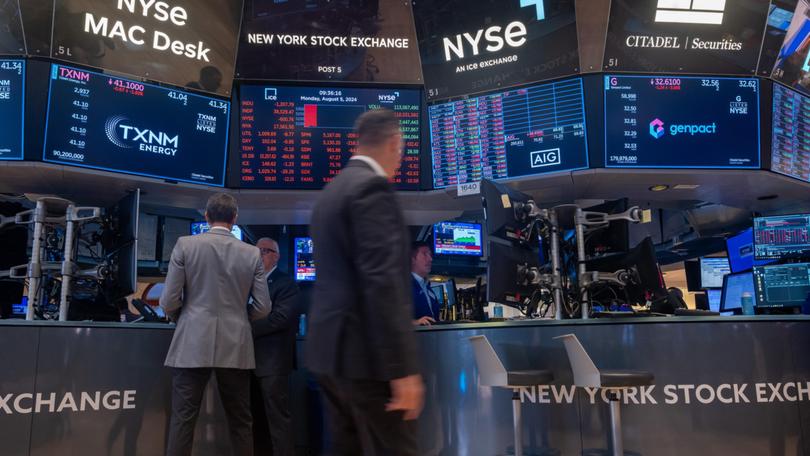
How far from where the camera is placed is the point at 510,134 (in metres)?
5.06

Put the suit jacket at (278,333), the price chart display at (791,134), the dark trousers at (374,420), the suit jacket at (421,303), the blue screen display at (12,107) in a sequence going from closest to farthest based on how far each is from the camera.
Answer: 1. the dark trousers at (374,420)
2. the suit jacket at (278,333)
3. the blue screen display at (12,107)
4. the price chart display at (791,134)
5. the suit jacket at (421,303)

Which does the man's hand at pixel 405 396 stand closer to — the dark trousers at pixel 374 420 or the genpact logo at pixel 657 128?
the dark trousers at pixel 374 420

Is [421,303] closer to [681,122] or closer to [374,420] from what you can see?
[681,122]

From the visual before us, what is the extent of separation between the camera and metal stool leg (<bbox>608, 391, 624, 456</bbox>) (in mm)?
3307

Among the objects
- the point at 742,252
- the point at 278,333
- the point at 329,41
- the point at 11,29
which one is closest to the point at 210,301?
the point at 278,333

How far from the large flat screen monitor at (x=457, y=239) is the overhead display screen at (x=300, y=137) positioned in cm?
264

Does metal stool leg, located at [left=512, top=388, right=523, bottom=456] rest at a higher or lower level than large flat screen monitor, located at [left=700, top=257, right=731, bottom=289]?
lower

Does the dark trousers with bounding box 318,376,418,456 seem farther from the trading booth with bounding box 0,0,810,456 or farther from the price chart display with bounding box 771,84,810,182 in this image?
the price chart display with bounding box 771,84,810,182

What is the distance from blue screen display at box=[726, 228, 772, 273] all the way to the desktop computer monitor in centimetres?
7

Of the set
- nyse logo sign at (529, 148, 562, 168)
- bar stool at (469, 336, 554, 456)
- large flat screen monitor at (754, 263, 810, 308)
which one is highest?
nyse logo sign at (529, 148, 562, 168)

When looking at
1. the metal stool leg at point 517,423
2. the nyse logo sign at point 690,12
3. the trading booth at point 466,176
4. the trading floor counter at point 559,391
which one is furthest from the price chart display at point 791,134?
the metal stool leg at point 517,423

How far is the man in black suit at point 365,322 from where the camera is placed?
1.72 metres

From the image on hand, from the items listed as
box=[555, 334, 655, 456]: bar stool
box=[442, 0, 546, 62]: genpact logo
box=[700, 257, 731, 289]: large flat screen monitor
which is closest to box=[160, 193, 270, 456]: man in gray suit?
box=[555, 334, 655, 456]: bar stool

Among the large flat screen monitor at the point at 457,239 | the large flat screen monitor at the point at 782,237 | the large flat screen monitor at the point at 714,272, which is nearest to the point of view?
the large flat screen monitor at the point at 782,237
